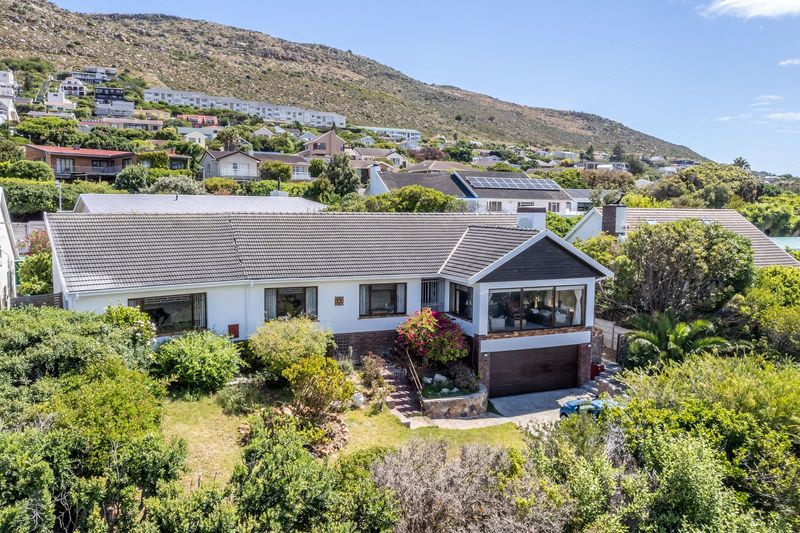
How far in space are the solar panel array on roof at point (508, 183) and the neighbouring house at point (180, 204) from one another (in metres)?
22.8

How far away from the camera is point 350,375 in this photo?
18.7 m

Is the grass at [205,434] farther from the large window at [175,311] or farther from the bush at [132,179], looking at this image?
the bush at [132,179]

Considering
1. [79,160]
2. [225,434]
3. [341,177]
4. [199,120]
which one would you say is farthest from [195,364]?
[199,120]

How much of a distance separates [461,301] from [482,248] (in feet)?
7.87

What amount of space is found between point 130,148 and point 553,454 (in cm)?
8516

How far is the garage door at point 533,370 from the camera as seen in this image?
20.2 m

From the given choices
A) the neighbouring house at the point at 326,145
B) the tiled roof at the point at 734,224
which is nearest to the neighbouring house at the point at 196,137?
the neighbouring house at the point at 326,145

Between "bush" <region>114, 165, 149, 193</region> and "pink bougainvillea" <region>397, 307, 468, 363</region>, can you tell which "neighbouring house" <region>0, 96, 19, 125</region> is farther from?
"pink bougainvillea" <region>397, 307, 468, 363</region>

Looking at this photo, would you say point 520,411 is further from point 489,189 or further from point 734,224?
point 489,189

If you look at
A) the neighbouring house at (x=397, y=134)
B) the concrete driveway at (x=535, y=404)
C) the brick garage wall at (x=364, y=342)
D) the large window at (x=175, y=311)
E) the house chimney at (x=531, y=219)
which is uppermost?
the neighbouring house at (x=397, y=134)

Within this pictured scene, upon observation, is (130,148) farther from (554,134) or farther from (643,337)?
(554,134)

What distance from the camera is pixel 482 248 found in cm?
2161

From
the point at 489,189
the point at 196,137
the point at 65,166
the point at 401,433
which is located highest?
the point at 196,137

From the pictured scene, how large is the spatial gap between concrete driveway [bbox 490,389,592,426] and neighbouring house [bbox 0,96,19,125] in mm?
102304
